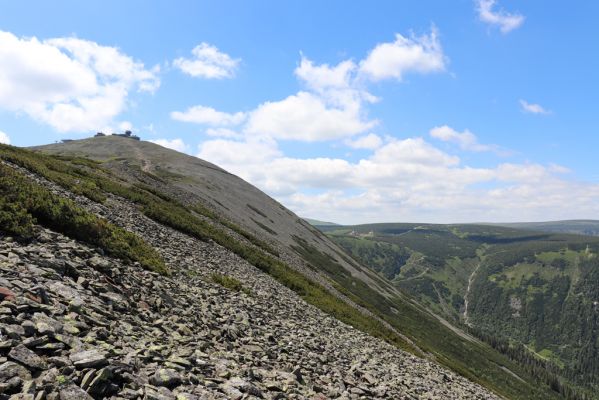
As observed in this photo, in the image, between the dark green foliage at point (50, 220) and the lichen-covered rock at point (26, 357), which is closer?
the lichen-covered rock at point (26, 357)

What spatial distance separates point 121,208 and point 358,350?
82.4 ft

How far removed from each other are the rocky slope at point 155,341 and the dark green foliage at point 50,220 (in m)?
0.96

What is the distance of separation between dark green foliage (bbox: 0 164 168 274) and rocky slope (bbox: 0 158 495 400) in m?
0.96

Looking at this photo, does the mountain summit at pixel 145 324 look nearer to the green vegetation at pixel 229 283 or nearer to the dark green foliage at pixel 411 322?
the green vegetation at pixel 229 283

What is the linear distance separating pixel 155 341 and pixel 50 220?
11.0 meters

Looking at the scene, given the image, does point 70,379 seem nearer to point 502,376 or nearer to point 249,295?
point 249,295

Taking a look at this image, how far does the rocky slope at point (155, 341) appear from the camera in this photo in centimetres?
923

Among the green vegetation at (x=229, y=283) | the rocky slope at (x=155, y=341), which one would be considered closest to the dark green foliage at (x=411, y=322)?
the green vegetation at (x=229, y=283)

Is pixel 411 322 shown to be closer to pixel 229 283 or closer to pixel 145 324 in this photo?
pixel 229 283

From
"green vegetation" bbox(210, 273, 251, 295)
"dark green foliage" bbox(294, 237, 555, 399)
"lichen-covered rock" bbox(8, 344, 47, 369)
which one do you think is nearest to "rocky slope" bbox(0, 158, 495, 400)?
"lichen-covered rock" bbox(8, 344, 47, 369)

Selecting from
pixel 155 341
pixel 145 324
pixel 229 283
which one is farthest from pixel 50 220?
pixel 229 283

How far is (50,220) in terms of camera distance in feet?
64.6

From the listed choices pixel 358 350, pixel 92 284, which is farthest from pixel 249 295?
pixel 92 284

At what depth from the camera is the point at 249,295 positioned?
27734 mm
